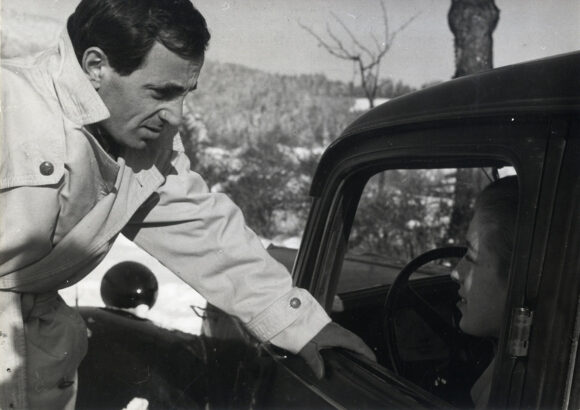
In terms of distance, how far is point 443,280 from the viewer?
235cm

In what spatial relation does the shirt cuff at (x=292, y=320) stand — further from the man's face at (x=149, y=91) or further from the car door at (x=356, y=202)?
the man's face at (x=149, y=91)

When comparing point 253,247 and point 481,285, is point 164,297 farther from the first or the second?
point 481,285

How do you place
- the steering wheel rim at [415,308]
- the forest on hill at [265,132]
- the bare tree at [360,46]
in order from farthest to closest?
the forest on hill at [265,132] → the bare tree at [360,46] → the steering wheel rim at [415,308]

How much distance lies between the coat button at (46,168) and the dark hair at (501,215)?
101 cm

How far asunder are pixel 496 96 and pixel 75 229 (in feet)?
3.43

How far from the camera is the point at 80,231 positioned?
162 centimetres

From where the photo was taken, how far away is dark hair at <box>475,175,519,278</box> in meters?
Result: 1.49

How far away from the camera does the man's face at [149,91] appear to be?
1.57 meters

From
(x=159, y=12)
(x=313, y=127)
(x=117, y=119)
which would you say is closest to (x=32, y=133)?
(x=117, y=119)

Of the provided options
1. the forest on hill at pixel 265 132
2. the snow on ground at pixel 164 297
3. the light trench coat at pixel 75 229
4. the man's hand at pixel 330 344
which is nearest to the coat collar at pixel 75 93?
the light trench coat at pixel 75 229

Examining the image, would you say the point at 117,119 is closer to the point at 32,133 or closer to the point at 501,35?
the point at 32,133

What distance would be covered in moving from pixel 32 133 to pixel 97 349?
1.08 meters

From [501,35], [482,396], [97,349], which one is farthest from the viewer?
[501,35]

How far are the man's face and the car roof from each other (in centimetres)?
47
